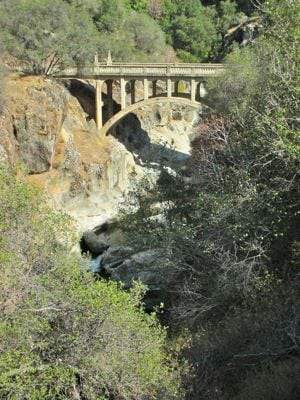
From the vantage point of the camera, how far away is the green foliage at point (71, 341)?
28.4 ft

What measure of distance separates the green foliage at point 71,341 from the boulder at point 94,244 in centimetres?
1403

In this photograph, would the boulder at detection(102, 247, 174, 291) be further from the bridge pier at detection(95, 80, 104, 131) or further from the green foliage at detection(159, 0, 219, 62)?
the green foliage at detection(159, 0, 219, 62)

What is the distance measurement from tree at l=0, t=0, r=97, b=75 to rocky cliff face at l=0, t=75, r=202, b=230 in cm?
180

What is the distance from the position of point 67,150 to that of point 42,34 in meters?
8.13

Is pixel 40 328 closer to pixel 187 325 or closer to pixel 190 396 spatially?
pixel 190 396

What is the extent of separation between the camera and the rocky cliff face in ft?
85.9

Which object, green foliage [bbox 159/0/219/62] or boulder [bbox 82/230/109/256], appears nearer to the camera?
boulder [bbox 82/230/109/256]

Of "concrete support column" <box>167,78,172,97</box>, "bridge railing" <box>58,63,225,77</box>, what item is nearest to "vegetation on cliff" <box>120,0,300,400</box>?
"bridge railing" <box>58,63,225,77</box>

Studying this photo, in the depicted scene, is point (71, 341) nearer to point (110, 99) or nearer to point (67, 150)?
point (67, 150)

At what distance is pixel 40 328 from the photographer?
9.10 m

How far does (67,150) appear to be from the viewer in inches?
1143

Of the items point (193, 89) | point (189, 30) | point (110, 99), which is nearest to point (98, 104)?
point (110, 99)

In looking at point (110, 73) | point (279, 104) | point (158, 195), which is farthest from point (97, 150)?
point (279, 104)

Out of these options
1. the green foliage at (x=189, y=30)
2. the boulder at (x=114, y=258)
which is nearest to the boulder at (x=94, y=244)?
the boulder at (x=114, y=258)
